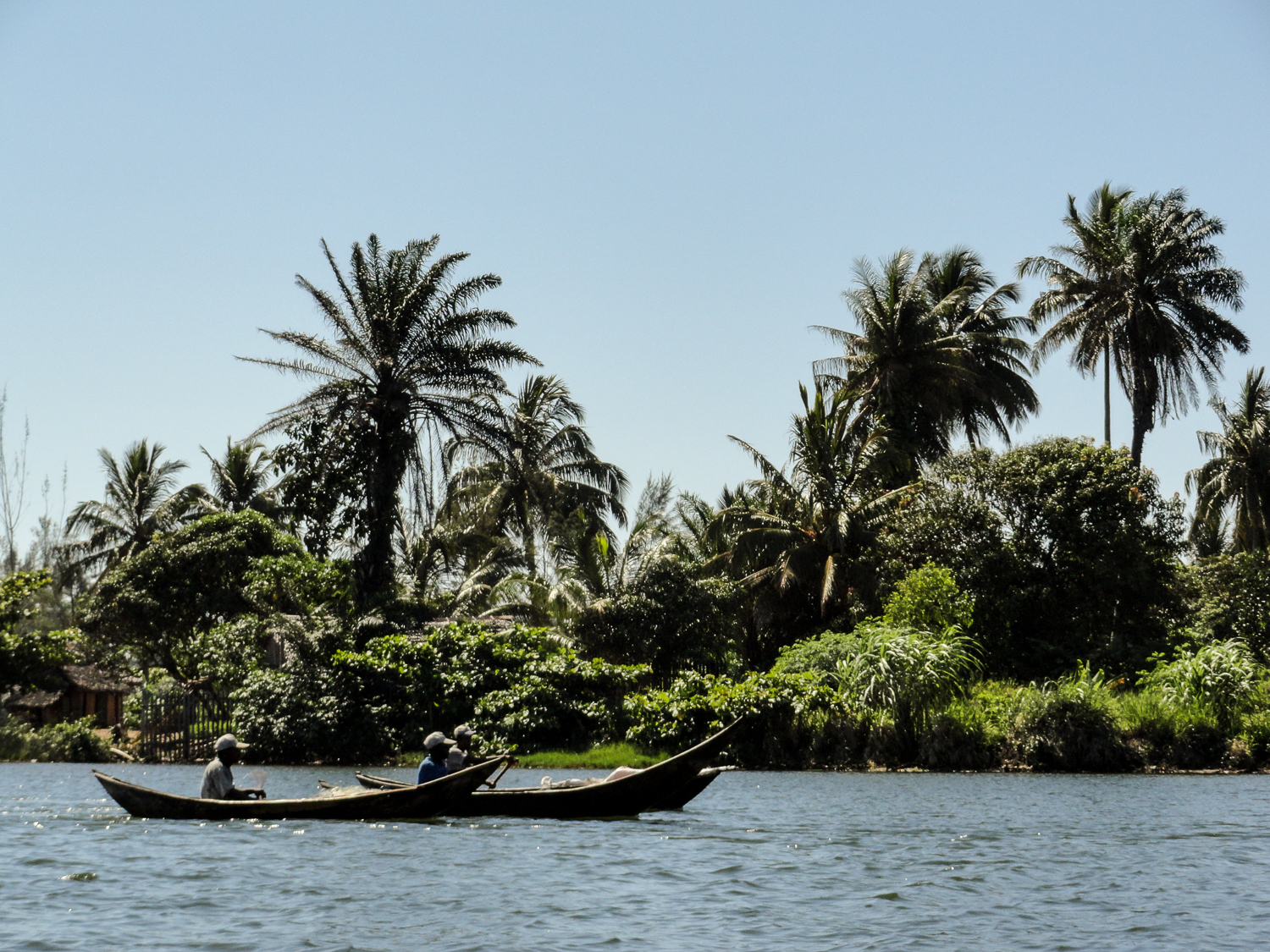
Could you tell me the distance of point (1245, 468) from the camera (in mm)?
50219

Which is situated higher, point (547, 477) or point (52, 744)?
point (547, 477)

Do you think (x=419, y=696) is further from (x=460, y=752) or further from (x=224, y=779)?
(x=224, y=779)

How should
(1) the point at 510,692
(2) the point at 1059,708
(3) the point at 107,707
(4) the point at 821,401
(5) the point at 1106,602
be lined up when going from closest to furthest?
(2) the point at 1059,708 → (1) the point at 510,692 → (5) the point at 1106,602 → (4) the point at 821,401 → (3) the point at 107,707

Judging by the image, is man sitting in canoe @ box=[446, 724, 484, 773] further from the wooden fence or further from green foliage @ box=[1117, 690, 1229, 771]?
the wooden fence

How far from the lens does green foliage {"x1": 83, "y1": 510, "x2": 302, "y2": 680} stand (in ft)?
133

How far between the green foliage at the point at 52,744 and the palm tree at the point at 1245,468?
135 feet

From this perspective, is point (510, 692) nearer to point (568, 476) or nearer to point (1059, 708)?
point (1059, 708)

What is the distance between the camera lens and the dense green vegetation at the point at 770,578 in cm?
2803

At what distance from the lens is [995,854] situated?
545 inches

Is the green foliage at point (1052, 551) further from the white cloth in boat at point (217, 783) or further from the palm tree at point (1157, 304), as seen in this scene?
the white cloth in boat at point (217, 783)

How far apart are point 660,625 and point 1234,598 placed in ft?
62.8

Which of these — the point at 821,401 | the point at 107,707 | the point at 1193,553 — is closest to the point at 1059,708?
the point at 821,401

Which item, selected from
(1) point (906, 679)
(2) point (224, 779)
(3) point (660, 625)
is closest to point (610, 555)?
(3) point (660, 625)

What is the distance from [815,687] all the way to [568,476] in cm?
2146
